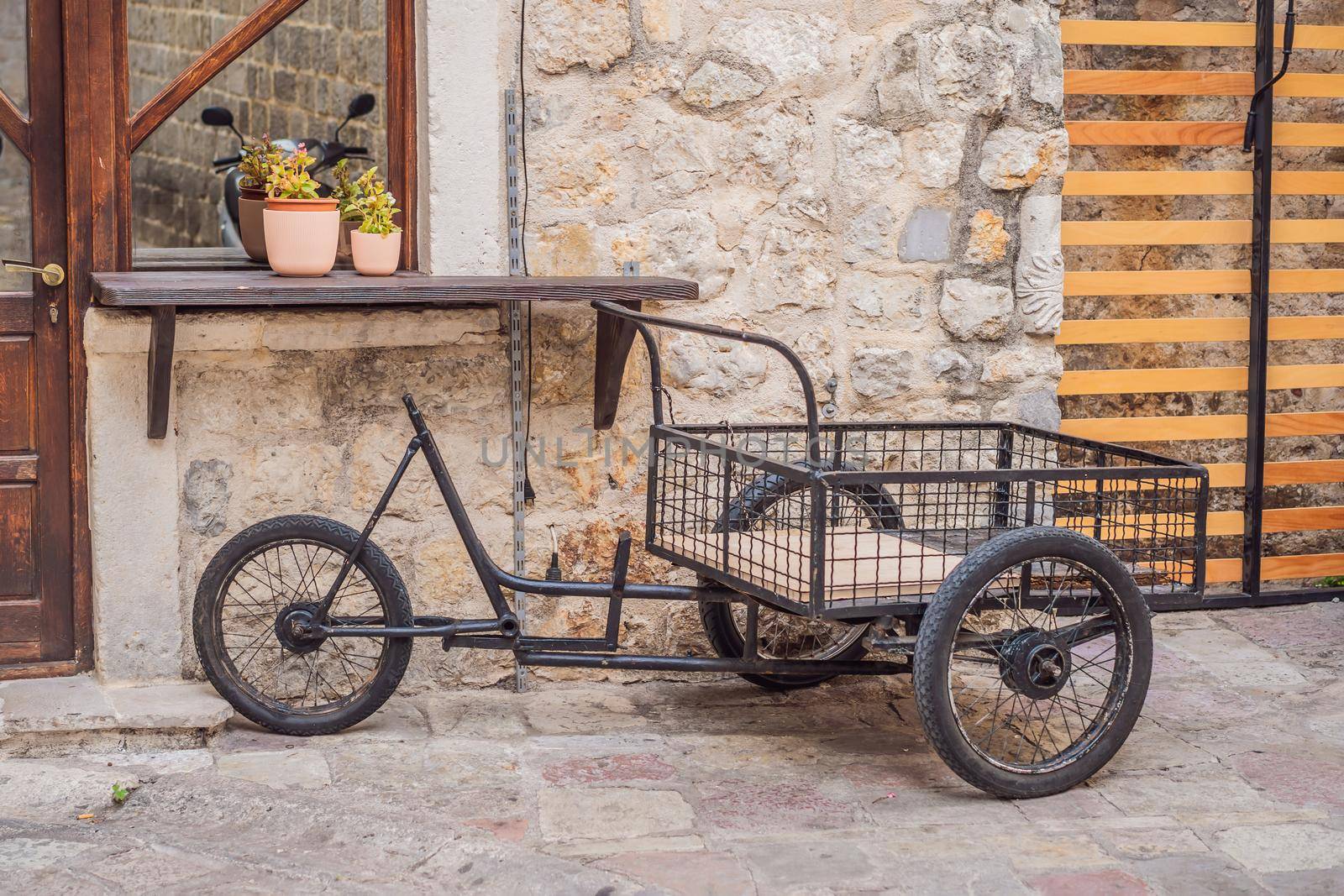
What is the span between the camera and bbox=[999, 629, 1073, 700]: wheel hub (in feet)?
12.4

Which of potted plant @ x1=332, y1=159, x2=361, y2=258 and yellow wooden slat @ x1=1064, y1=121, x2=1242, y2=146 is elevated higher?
yellow wooden slat @ x1=1064, y1=121, x2=1242, y2=146

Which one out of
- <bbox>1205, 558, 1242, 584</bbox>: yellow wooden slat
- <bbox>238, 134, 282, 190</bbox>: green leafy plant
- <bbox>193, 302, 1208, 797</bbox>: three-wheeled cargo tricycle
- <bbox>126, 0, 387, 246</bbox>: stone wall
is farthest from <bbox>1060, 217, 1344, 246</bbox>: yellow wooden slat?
<bbox>238, 134, 282, 190</bbox>: green leafy plant

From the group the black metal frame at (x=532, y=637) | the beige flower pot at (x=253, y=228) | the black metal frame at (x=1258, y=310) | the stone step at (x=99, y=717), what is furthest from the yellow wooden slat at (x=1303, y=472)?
the stone step at (x=99, y=717)

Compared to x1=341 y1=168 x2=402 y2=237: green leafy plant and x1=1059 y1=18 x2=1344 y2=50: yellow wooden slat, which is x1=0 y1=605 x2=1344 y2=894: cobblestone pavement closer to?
x1=341 y1=168 x2=402 y2=237: green leafy plant

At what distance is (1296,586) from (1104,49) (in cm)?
229

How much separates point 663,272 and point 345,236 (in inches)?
38.8

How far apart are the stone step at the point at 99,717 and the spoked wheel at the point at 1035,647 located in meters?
1.98

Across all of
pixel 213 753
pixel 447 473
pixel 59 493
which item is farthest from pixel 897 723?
pixel 59 493

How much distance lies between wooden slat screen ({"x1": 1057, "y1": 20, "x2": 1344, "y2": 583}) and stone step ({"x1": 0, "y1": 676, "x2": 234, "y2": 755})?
109 inches

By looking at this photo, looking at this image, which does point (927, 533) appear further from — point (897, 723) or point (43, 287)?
point (43, 287)

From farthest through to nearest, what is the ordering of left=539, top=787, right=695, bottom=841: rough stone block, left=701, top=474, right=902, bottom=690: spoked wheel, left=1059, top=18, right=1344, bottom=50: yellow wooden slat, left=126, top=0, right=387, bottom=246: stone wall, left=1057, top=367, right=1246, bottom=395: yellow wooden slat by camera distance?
1. left=1057, top=367, right=1246, bottom=395: yellow wooden slat
2. left=1059, top=18, right=1344, bottom=50: yellow wooden slat
3. left=126, top=0, right=387, bottom=246: stone wall
4. left=701, top=474, right=902, bottom=690: spoked wheel
5. left=539, top=787, right=695, bottom=841: rough stone block

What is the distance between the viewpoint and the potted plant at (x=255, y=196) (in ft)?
14.2

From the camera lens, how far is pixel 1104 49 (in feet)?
19.8

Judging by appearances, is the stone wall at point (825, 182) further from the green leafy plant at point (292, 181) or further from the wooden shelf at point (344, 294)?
the green leafy plant at point (292, 181)
